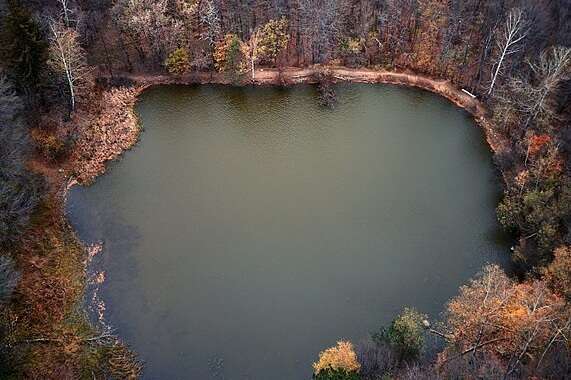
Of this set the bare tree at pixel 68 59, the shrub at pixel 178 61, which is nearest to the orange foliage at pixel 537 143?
the shrub at pixel 178 61

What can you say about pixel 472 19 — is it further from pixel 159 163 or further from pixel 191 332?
pixel 191 332

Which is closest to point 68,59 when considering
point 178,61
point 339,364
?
point 178,61

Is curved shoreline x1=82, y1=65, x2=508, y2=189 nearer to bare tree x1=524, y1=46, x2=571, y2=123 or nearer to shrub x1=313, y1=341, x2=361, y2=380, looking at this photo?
bare tree x1=524, y1=46, x2=571, y2=123

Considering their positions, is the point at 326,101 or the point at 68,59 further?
the point at 326,101

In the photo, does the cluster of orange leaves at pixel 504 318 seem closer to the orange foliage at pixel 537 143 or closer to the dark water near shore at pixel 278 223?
the dark water near shore at pixel 278 223

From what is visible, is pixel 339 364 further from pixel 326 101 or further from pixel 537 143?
pixel 326 101
